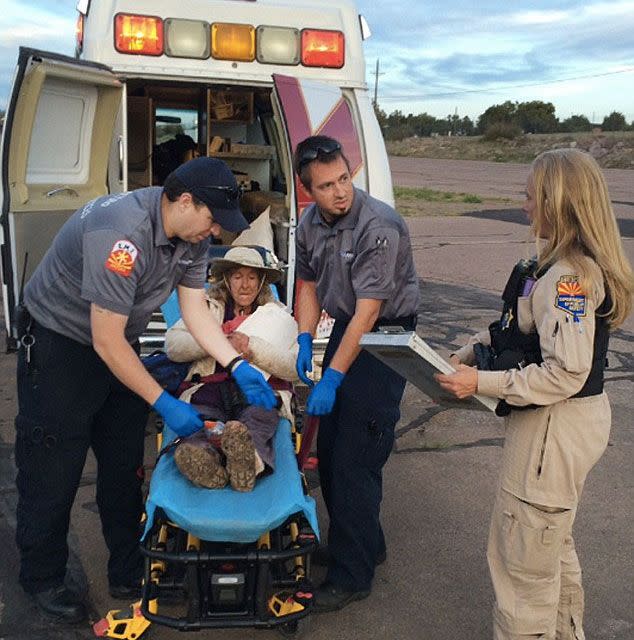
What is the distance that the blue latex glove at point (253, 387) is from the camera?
10.9 ft

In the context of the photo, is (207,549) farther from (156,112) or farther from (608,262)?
(156,112)

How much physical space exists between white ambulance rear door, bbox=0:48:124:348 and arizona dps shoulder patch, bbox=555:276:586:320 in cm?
267

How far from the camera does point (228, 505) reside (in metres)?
2.80

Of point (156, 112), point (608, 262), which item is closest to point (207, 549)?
point (608, 262)

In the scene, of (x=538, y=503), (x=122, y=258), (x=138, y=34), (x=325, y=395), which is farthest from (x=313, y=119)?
(x=538, y=503)

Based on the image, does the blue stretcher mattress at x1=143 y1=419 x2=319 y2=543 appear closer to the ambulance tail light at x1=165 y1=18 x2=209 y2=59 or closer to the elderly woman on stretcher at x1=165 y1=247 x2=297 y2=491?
the elderly woman on stretcher at x1=165 y1=247 x2=297 y2=491

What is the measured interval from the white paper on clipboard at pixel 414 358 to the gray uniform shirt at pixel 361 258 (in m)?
0.48

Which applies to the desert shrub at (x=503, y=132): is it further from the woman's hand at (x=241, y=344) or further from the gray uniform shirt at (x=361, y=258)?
the gray uniform shirt at (x=361, y=258)

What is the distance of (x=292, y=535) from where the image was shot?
3031 mm

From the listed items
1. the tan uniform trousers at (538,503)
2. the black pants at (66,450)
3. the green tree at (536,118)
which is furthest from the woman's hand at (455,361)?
the green tree at (536,118)

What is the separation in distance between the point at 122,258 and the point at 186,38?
2.97 meters

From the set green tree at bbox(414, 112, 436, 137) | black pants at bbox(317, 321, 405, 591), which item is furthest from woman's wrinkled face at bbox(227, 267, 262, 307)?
green tree at bbox(414, 112, 436, 137)

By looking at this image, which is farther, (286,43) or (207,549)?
(286,43)

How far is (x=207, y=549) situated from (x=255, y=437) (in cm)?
53
